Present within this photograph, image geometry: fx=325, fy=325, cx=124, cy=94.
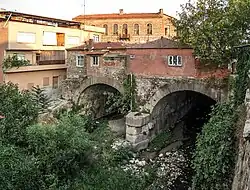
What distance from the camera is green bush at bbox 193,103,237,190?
1266cm

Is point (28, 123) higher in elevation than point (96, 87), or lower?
lower

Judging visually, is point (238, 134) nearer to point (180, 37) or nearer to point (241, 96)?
point (241, 96)

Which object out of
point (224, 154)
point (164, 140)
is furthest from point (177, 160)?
point (224, 154)

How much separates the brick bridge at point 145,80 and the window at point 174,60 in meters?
0.02

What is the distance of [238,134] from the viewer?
12828 mm

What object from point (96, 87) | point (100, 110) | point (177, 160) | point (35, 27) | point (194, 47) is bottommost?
point (177, 160)

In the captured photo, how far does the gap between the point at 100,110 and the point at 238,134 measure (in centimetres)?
1654

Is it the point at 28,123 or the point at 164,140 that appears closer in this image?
the point at 28,123

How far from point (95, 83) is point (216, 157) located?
13.6 meters

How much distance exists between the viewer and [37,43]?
27406mm

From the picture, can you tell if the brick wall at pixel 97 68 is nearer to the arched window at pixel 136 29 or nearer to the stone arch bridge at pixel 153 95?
the stone arch bridge at pixel 153 95

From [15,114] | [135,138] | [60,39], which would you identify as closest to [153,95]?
[135,138]

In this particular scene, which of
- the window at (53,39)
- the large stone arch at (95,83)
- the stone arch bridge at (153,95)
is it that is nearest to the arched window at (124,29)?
the window at (53,39)

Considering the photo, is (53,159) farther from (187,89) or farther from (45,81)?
(45,81)
